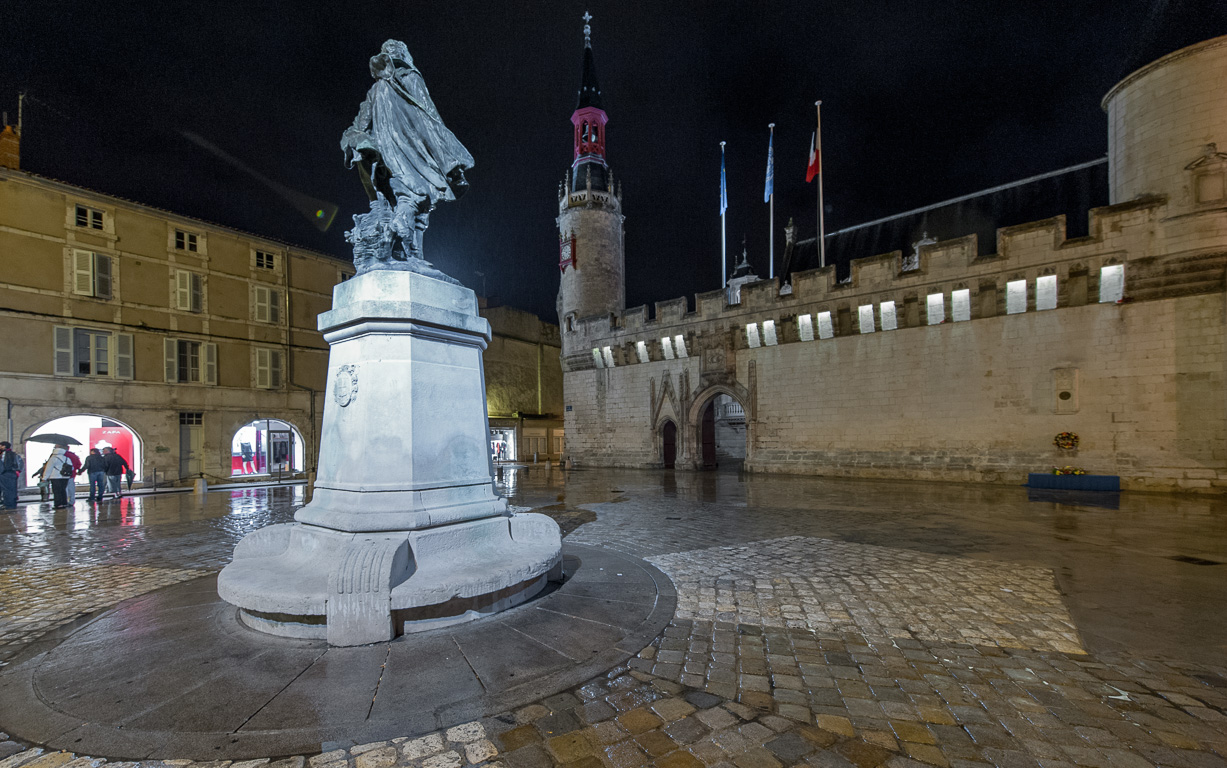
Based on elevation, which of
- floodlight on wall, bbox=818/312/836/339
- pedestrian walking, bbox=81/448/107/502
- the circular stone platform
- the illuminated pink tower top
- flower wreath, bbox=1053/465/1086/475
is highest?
the illuminated pink tower top

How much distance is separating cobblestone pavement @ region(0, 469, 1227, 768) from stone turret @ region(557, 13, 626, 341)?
19.8 meters

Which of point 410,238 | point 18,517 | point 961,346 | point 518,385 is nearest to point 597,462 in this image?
point 518,385

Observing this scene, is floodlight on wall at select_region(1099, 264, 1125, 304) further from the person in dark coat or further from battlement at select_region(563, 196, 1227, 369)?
the person in dark coat

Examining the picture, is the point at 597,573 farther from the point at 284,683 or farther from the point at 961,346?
the point at 961,346

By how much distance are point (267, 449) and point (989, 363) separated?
28.1 m

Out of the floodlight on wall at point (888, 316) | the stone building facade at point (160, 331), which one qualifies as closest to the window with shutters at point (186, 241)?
the stone building facade at point (160, 331)

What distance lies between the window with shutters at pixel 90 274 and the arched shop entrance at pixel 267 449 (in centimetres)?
676

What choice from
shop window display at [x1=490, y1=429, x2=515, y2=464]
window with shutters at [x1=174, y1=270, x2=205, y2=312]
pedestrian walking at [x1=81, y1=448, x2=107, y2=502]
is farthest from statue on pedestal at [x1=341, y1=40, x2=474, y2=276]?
shop window display at [x1=490, y1=429, x2=515, y2=464]

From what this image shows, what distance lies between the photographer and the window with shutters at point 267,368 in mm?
21812

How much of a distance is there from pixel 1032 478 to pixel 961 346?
4419 mm

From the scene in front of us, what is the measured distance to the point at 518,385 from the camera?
1320 inches

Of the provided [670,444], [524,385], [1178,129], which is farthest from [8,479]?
[1178,129]

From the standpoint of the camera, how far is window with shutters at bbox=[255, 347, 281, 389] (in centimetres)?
2181

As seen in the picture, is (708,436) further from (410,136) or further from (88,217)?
(88,217)
